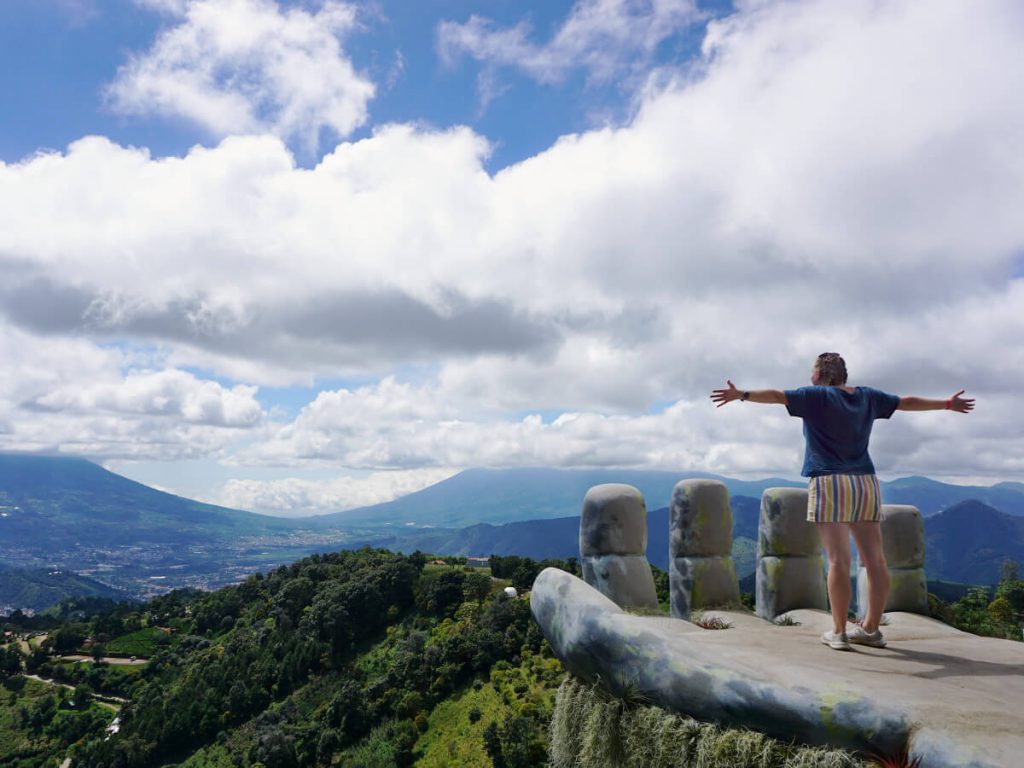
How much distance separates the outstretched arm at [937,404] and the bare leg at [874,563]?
4.24 feet

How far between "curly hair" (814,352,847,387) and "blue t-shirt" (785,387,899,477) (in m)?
0.17

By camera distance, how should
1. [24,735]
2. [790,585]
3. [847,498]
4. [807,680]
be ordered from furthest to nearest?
[24,735], [790,585], [847,498], [807,680]

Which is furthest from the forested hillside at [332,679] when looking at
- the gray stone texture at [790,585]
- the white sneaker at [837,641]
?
the white sneaker at [837,641]

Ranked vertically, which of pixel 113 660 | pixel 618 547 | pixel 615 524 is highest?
pixel 615 524

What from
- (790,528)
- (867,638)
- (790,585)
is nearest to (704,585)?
(790,585)

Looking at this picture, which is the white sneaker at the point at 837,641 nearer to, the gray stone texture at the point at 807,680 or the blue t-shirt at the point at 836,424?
the gray stone texture at the point at 807,680

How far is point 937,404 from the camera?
694 centimetres

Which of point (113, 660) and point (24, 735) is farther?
Answer: point (113, 660)

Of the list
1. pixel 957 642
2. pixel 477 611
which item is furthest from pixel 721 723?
pixel 477 611

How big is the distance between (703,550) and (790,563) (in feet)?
4.98

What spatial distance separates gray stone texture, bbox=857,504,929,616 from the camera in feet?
30.8

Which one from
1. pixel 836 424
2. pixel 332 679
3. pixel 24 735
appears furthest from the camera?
pixel 24 735

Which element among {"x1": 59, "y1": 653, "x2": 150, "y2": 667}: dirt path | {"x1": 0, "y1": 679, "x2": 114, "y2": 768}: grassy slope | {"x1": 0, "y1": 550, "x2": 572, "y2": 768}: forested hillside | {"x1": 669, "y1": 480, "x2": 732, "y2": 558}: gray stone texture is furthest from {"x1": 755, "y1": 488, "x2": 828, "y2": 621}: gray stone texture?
{"x1": 59, "y1": 653, "x2": 150, "y2": 667}: dirt path

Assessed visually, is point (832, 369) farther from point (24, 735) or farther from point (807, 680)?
point (24, 735)
